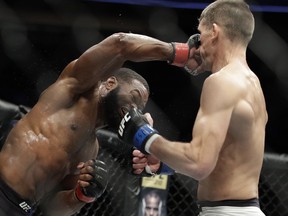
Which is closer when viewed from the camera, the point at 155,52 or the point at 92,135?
the point at 155,52

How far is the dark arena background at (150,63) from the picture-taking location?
9.04ft

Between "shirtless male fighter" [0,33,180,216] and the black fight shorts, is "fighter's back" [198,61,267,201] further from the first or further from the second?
the black fight shorts

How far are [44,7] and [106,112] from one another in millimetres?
1651

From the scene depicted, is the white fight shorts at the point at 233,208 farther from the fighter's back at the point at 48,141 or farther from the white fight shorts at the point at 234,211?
the fighter's back at the point at 48,141

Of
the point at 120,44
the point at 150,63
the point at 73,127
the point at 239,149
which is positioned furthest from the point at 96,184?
the point at 150,63

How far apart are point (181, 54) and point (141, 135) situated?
46 centimetres

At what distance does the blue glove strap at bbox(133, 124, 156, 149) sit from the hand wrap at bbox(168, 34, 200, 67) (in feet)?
1.35

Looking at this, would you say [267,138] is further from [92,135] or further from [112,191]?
[92,135]

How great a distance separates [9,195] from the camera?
1.85 meters

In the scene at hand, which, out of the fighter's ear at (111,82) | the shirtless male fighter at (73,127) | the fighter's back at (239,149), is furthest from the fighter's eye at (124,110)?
the fighter's back at (239,149)

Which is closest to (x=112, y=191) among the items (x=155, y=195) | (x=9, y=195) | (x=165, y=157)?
(x=155, y=195)

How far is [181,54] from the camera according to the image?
187 centimetres

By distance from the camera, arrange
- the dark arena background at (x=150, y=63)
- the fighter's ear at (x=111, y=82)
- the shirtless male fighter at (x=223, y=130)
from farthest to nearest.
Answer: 1. the dark arena background at (x=150, y=63)
2. the fighter's ear at (x=111, y=82)
3. the shirtless male fighter at (x=223, y=130)

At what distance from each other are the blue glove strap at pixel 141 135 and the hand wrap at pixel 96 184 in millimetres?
381
